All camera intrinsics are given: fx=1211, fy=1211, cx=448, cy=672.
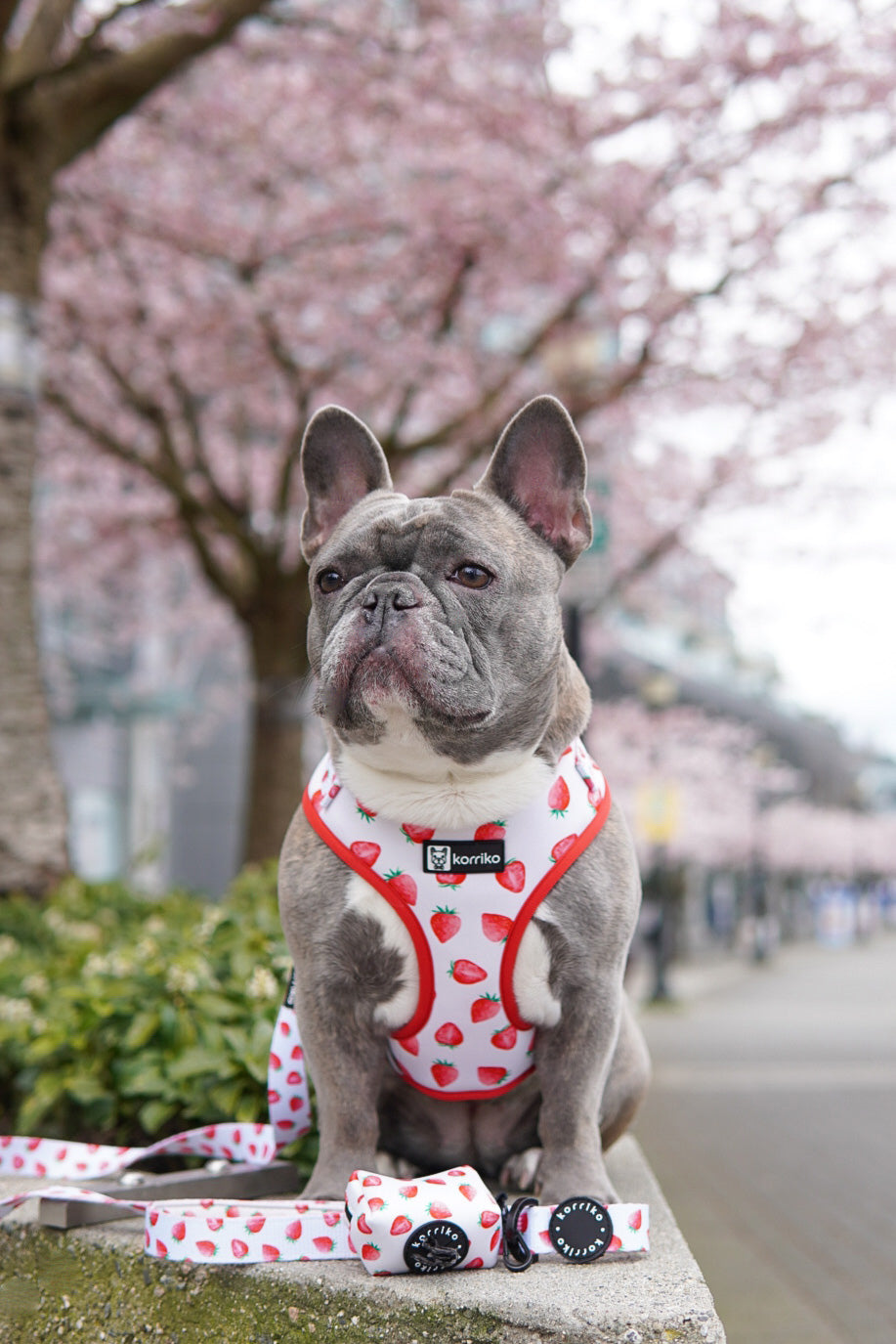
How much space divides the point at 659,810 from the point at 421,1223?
57.3ft

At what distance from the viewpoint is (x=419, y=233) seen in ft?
32.2

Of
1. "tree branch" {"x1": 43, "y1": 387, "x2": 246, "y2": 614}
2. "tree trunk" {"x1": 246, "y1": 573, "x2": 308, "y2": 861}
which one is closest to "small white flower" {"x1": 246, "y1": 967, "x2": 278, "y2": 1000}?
"tree trunk" {"x1": 246, "y1": 573, "x2": 308, "y2": 861}

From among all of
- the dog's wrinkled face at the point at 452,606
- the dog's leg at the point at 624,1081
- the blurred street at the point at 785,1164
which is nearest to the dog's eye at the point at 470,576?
the dog's wrinkled face at the point at 452,606

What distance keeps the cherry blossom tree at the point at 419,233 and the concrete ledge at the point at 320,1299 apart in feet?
23.9

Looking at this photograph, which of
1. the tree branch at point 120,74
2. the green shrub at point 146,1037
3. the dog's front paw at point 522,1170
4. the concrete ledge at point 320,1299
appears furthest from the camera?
the tree branch at point 120,74

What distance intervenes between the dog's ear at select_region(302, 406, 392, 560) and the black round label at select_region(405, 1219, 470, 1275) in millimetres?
1269

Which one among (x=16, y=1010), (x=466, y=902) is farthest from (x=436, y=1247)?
(x=16, y=1010)

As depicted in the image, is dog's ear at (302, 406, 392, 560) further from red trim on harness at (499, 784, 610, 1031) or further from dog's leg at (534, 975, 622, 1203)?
dog's leg at (534, 975, 622, 1203)

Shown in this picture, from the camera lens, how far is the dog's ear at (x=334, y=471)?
2.41 metres

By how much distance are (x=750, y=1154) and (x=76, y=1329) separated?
21.0ft

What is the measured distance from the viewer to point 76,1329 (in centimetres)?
227

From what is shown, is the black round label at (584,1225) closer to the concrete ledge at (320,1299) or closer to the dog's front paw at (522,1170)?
the concrete ledge at (320,1299)

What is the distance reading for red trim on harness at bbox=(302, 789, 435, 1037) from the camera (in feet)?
7.14

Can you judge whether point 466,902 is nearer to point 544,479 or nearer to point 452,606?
point 452,606
